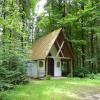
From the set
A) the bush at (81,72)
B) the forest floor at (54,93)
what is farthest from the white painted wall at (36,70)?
the forest floor at (54,93)

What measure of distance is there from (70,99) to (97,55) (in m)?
18.6

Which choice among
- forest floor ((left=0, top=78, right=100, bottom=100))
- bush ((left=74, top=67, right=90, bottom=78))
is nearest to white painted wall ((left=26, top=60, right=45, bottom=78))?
bush ((left=74, top=67, right=90, bottom=78))

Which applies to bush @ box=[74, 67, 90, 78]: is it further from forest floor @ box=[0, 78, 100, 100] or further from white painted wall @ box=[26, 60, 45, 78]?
forest floor @ box=[0, 78, 100, 100]

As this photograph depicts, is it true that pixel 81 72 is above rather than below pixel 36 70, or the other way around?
below

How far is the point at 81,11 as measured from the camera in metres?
28.8

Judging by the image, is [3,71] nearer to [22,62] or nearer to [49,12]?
[22,62]

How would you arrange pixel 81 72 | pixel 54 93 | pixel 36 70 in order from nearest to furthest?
pixel 54 93 → pixel 81 72 → pixel 36 70

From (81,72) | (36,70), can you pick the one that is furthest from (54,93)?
(81,72)

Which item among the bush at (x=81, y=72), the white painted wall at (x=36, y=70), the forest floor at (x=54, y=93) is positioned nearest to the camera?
the forest floor at (x=54, y=93)

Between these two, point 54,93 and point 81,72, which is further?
point 81,72

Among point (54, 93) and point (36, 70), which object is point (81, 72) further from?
point (54, 93)

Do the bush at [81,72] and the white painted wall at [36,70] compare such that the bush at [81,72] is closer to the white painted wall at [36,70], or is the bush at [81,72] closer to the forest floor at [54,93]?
the white painted wall at [36,70]

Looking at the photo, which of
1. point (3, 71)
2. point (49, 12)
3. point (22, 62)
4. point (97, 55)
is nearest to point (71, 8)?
point (49, 12)

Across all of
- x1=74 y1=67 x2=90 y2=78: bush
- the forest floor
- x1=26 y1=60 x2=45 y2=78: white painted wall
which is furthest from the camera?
x1=74 y1=67 x2=90 y2=78: bush
